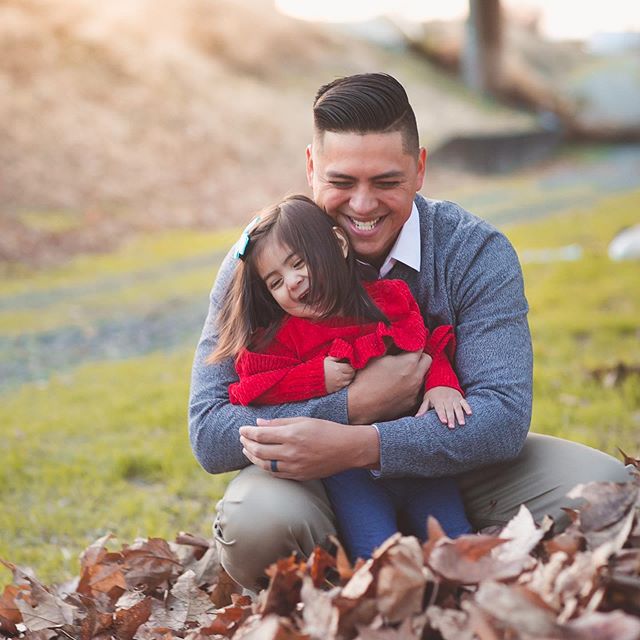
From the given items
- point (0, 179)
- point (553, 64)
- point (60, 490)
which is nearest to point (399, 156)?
point (60, 490)

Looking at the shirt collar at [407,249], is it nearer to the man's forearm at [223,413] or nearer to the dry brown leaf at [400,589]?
the man's forearm at [223,413]

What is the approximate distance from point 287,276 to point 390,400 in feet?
1.56

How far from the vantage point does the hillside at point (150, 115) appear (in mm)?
11266

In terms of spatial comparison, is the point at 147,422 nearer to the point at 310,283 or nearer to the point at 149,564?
the point at 149,564

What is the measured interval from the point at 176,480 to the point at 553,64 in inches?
659

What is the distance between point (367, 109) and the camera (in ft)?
9.04

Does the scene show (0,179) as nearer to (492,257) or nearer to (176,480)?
(176,480)

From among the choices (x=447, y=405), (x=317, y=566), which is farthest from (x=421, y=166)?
(x=317, y=566)

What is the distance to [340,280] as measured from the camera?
105 inches

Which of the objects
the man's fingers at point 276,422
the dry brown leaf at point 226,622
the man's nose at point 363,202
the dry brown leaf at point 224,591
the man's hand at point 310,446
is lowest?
the dry brown leaf at point 224,591

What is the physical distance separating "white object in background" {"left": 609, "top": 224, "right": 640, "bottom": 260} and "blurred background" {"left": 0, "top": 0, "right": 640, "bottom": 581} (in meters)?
0.03

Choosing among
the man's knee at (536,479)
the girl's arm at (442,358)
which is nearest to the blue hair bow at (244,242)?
the girl's arm at (442,358)

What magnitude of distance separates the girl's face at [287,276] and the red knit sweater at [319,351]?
0.05 metres

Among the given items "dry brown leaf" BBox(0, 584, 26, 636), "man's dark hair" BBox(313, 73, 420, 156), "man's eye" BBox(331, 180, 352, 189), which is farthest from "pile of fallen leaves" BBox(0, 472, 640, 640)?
"man's dark hair" BBox(313, 73, 420, 156)
